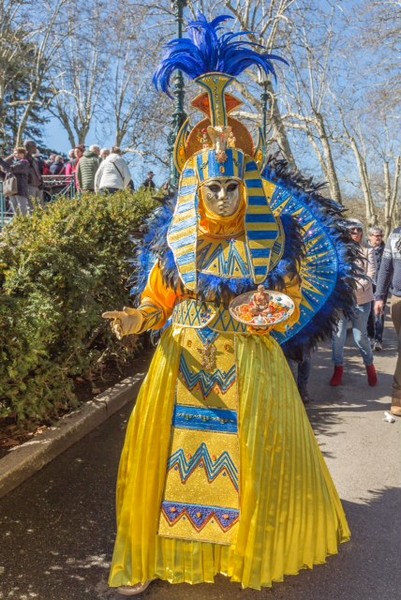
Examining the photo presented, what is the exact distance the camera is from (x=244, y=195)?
2.60 meters

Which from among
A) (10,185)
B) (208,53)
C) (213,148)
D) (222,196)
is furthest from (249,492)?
(10,185)

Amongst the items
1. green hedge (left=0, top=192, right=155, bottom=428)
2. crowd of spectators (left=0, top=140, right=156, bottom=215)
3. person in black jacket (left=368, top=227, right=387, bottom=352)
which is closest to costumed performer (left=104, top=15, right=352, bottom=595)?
green hedge (left=0, top=192, right=155, bottom=428)

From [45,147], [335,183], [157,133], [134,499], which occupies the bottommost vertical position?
[134,499]

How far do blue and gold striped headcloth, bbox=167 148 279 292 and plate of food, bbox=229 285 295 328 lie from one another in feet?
0.38

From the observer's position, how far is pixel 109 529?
3.22m

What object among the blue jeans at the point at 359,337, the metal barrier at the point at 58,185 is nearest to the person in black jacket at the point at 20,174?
the metal barrier at the point at 58,185

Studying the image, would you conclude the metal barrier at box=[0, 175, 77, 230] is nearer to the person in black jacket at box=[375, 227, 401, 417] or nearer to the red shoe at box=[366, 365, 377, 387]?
the red shoe at box=[366, 365, 377, 387]

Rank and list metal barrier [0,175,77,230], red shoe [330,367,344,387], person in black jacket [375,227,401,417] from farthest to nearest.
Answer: metal barrier [0,175,77,230], red shoe [330,367,344,387], person in black jacket [375,227,401,417]

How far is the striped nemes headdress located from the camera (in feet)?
8.36

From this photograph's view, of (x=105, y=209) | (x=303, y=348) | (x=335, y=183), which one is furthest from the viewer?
(x=335, y=183)

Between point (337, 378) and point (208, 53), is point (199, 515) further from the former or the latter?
point (337, 378)

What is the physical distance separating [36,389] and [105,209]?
8.35 feet

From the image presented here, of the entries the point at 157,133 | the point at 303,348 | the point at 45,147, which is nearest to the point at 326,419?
the point at 303,348

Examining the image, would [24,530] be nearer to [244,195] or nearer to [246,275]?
[246,275]
